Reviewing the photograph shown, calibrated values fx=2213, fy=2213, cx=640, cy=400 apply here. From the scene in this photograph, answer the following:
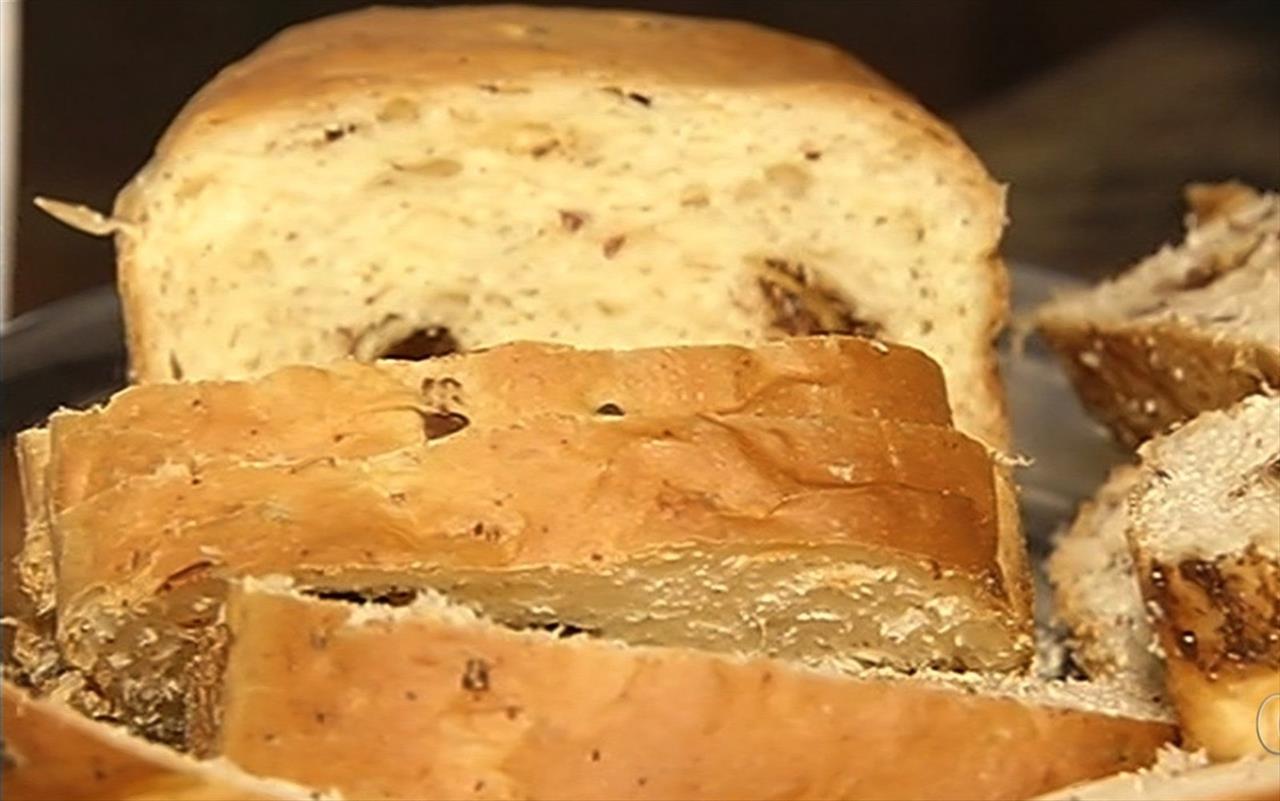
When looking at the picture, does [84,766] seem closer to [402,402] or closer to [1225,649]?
[402,402]

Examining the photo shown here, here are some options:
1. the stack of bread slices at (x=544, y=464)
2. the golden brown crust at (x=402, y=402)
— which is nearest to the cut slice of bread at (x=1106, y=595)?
the stack of bread slices at (x=544, y=464)

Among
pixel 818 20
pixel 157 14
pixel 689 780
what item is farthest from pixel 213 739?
pixel 818 20

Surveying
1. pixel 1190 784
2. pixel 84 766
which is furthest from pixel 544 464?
pixel 1190 784

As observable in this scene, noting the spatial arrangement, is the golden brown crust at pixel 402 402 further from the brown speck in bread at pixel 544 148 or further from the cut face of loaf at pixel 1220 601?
the brown speck in bread at pixel 544 148

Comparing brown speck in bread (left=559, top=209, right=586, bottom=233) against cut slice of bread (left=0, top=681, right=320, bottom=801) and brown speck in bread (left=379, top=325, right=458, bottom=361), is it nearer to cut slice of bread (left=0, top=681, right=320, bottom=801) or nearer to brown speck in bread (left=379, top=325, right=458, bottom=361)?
brown speck in bread (left=379, top=325, right=458, bottom=361)

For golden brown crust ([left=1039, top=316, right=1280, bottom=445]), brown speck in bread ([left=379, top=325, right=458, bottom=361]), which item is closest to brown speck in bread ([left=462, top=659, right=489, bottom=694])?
brown speck in bread ([left=379, top=325, right=458, bottom=361])
